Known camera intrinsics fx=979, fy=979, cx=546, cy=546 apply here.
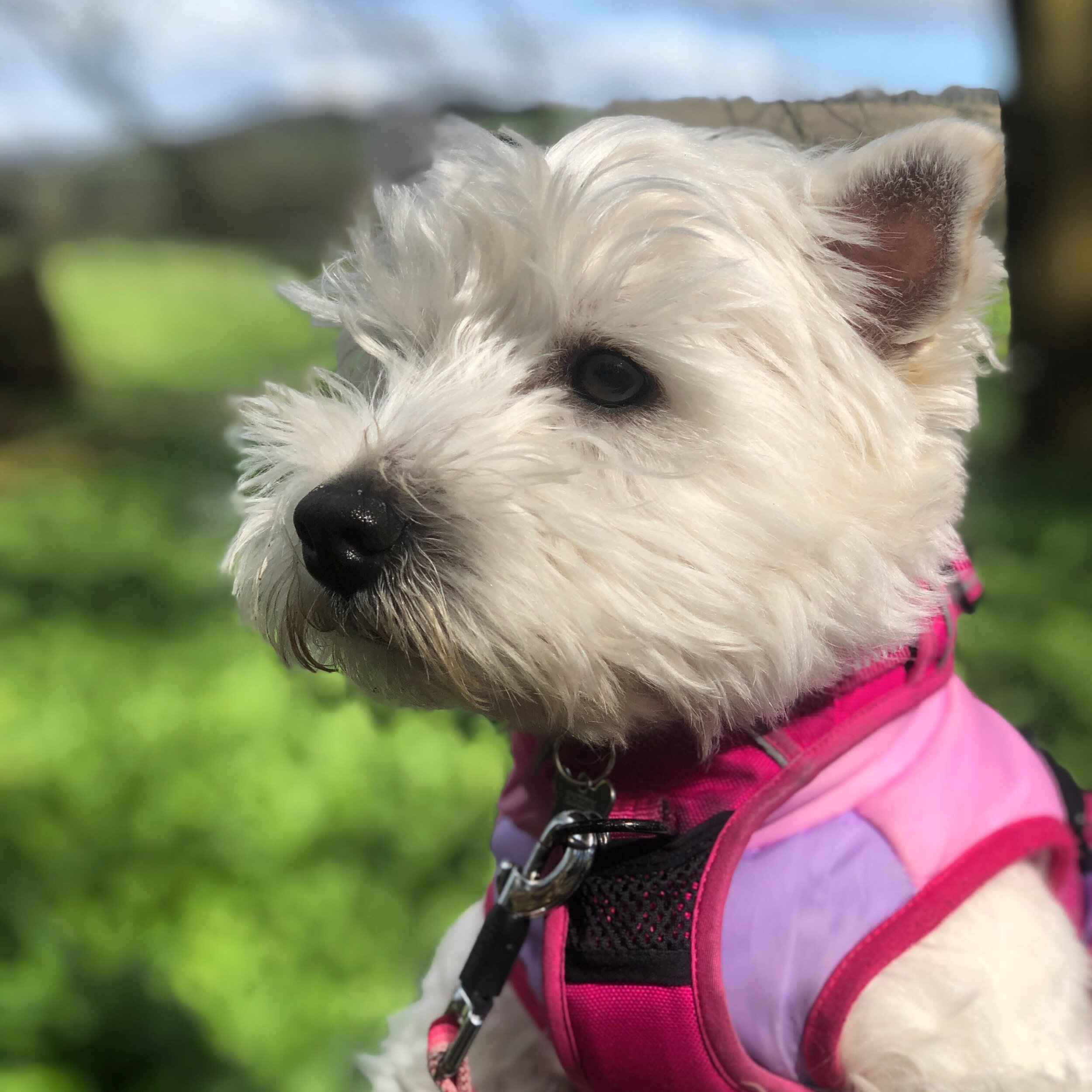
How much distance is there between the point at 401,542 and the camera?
1.29 meters

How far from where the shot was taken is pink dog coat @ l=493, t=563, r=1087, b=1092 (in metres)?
1.28

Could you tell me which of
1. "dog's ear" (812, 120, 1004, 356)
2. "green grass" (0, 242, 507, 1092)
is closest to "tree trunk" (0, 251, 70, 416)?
"green grass" (0, 242, 507, 1092)

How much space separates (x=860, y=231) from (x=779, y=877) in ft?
3.04

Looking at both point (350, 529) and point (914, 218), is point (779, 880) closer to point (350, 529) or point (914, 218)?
point (350, 529)

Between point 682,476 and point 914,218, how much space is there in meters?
0.51

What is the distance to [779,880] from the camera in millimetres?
1312

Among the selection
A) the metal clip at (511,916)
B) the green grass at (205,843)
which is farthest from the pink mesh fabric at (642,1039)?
the green grass at (205,843)

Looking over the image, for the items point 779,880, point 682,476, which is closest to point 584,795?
point 779,880

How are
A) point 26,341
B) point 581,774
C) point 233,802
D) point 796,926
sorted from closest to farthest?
point 796,926, point 581,774, point 233,802, point 26,341

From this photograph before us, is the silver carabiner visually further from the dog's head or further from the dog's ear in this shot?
the dog's ear

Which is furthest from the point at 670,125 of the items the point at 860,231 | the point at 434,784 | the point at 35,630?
the point at 35,630

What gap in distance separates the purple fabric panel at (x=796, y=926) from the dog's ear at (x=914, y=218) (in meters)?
0.75

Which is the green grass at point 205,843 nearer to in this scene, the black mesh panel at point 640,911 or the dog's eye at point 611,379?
the dog's eye at point 611,379

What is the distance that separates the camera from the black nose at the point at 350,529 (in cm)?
128
